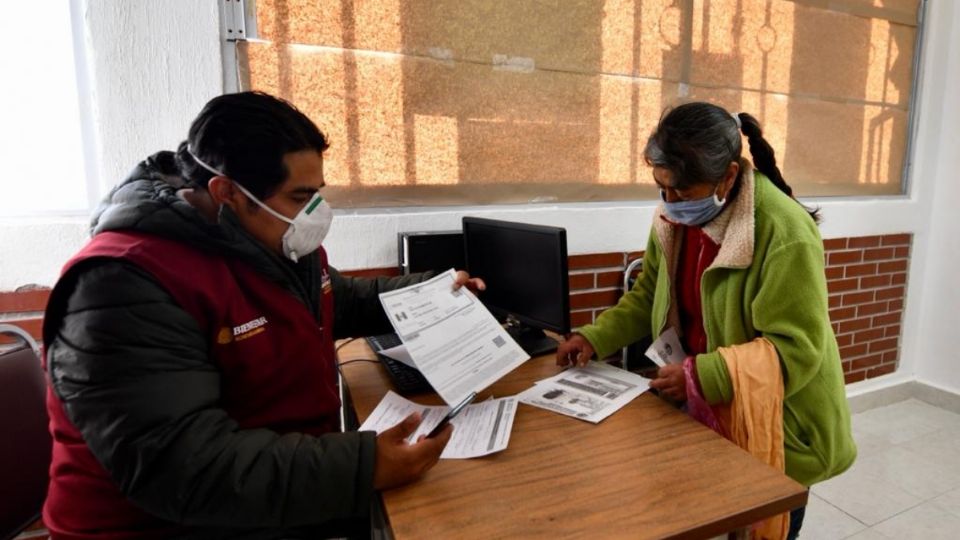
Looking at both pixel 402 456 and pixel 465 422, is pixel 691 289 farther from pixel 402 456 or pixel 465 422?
pixel 402 456

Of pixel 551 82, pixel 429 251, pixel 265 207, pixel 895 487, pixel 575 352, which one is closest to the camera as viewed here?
pixel 265 207

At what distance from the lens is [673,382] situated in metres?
1.25

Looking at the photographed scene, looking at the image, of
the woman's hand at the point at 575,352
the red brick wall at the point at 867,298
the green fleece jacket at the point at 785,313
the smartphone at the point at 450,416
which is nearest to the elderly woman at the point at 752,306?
the green fleece jacket at the point at 785,313

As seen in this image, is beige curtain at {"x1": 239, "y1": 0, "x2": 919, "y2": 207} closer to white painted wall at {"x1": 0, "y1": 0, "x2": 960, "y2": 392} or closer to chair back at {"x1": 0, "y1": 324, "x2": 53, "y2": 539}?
white painted wall at {"x1": 0, "y1": 0, "x2": 960, "y2": 392}

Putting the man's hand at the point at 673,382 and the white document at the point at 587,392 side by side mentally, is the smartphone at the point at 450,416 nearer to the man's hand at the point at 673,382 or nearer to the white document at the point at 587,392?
the white document at the point at 587,392

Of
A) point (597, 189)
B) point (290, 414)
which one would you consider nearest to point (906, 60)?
point (597, 189)

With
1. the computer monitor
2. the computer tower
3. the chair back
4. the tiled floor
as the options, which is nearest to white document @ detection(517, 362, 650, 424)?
the computer monitor

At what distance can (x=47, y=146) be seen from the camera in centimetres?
167

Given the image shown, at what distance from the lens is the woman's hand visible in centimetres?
154

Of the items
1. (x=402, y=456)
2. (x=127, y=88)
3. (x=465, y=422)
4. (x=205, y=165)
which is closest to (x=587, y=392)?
(x=465, y=422)

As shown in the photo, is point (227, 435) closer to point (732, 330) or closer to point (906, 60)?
point (732, 330)

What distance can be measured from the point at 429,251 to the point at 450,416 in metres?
0.83

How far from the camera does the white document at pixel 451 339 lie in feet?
4.01

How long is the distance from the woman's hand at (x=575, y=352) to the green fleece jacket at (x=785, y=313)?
32 cm
